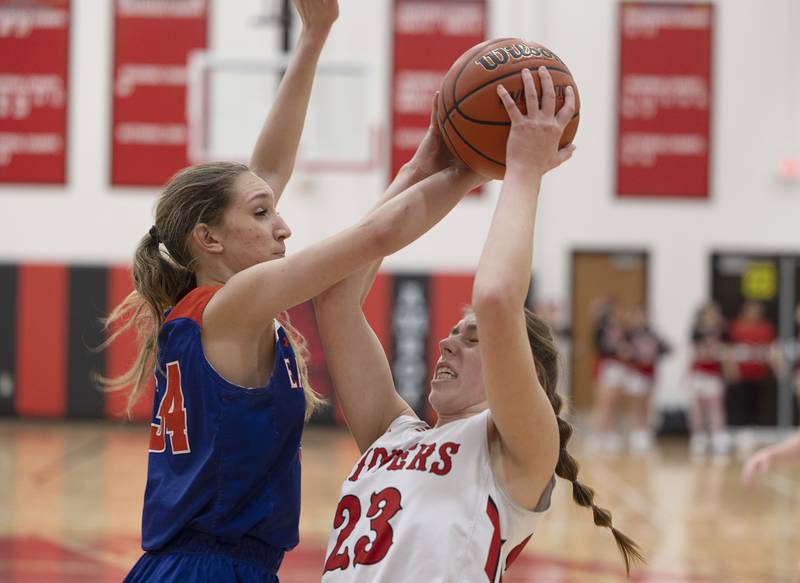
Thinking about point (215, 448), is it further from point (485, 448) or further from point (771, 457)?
point (771, 457)

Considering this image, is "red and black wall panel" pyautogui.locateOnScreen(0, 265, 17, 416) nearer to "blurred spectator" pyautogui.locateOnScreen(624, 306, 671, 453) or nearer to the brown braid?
"blurred spectator" pyautogui.locateOnScreen(624, 306, 671, 453)

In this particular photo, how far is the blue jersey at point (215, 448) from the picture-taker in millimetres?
2117

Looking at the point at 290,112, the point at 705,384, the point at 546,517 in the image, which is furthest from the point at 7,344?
the point at 290,112

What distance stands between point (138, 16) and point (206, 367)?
12173 mm

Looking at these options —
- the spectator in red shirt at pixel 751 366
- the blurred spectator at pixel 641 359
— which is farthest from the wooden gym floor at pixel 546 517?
the spectator in red shirt at pixel 751 366

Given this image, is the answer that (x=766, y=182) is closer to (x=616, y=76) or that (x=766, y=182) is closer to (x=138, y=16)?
(x=616, y=76)

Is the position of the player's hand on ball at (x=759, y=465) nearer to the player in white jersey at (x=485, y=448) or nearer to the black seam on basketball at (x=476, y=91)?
the player in white jersey at (x=485, y=448)

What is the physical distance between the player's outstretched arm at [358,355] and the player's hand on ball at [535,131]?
0.38 meters

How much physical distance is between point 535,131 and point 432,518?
708 mm

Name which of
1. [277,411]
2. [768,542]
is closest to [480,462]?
[277,411]

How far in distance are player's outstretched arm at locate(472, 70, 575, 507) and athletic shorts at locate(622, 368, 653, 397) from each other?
1081cm

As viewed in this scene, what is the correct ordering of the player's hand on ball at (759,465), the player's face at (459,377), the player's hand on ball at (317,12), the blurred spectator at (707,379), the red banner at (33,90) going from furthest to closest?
the red banner at (33,90)
the blurred spectator at (707,379)
the player's hand on ball at (759,465)
the player's hand on ball at (317,12)
the player's face at (459,377)

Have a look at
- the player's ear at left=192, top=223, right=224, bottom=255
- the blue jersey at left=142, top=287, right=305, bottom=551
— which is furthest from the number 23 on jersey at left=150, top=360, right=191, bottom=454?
the player's ear at left=192, top=223, right=224, bottom=255

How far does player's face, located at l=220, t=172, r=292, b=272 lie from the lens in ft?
7.31
